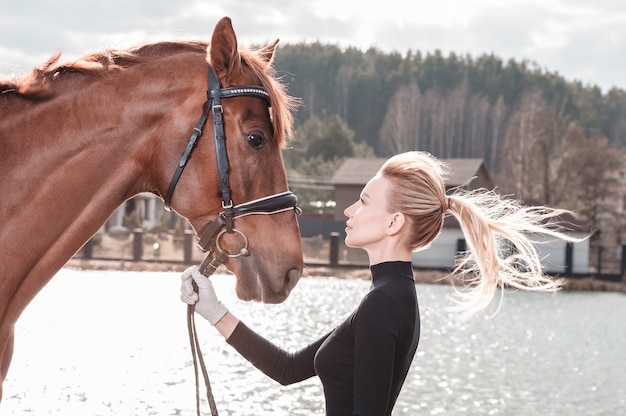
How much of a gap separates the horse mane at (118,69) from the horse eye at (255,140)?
61 millimetres

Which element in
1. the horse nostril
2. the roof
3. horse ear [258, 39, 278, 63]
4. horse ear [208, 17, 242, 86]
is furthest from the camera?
the roof

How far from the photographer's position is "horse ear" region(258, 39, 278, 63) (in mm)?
2645

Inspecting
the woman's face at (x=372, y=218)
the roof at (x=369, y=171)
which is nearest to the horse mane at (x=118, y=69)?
the woman's face at (x=372, y=218)

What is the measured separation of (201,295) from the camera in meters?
2.57

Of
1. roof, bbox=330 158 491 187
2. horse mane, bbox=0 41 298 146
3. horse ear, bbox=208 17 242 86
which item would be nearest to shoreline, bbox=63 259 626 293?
roof, bbox=330 158 491 187

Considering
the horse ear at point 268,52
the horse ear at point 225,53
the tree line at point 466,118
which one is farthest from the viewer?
the tree line at point 466,118

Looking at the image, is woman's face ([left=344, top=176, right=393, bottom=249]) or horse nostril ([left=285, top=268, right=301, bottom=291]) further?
woman's face ([left=344, top=176, right=393, bottom=249])

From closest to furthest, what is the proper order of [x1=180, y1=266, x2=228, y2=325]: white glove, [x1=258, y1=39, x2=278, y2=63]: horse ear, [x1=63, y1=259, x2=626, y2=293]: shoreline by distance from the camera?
1. [x1=180, y1=266, x2=228, y2=325]: white glove
2. [x1=258, y1=39, x2=278, y2=63]: horse ear
3. [x1=63, y1=259, x2=626, y2=293]: shoreline

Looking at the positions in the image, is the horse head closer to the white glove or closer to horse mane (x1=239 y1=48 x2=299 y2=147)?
horse mane (x1=239 y1=48 x2=299 y2=147)

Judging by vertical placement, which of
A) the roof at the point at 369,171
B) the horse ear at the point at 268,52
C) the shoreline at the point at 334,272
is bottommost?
the shoreline at the point at 334,272

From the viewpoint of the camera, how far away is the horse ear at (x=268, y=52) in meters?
2.64

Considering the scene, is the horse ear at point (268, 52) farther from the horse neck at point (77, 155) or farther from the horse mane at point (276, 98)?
the horse neck at point (77, 155)

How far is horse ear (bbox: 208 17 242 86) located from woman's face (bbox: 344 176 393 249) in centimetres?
55

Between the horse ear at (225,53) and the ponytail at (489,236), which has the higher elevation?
the horse ear at (225,53)
